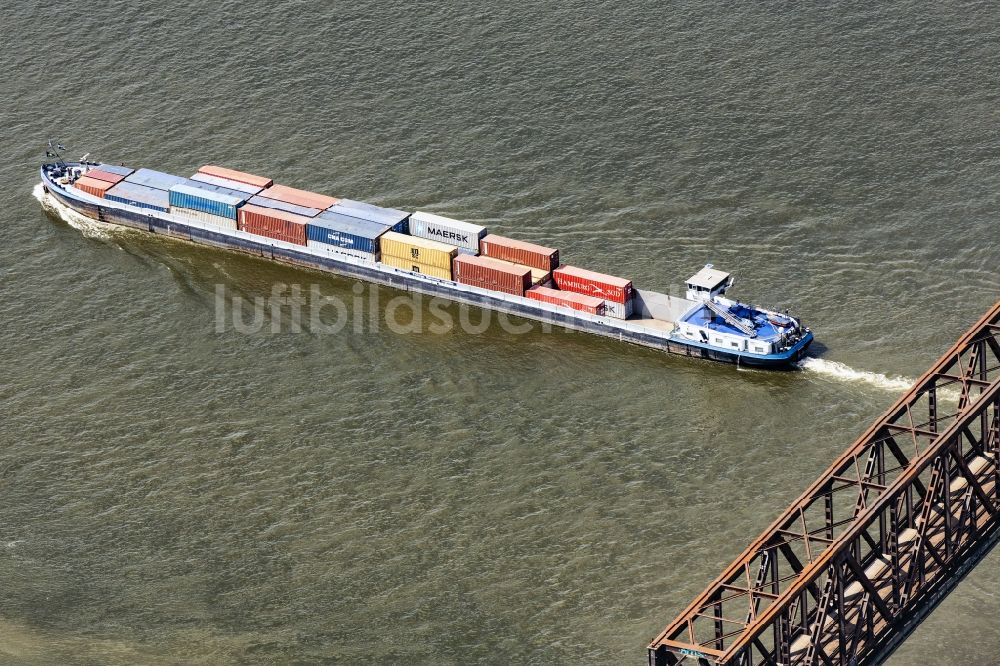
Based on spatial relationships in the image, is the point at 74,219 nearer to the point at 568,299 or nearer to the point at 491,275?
the point at 491,275

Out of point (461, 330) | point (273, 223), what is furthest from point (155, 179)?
point (461, 330)

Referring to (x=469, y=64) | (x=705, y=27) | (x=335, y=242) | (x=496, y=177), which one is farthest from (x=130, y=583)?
(x=705, y=27)

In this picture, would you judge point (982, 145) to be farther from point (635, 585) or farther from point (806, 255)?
point (635, 585)

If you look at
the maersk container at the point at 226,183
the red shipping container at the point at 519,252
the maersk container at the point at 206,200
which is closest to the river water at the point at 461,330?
the red shipping container at the point at 519,252

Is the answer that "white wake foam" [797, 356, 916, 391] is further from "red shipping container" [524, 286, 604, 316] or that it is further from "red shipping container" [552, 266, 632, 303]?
"red shipping container" [524, 286, 604, 316]

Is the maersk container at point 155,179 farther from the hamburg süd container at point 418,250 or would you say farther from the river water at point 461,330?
the hamburg süd container at point 418,250

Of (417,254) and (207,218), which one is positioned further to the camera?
(207,218)
